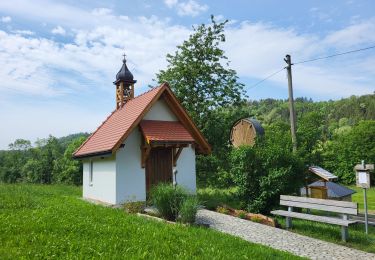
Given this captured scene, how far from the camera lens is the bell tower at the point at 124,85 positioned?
68.3 feet

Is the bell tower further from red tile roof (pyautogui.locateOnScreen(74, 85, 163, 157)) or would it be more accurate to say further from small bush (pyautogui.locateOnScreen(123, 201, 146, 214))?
small bush (pyautogui.locateOnScreen(123, 201, 146, 214))

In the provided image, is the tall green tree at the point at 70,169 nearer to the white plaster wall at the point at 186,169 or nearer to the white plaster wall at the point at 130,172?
the white plaster wall at the point at 186,169

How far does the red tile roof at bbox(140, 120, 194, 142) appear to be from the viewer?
591 inches

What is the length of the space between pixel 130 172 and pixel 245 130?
1136 centimetres

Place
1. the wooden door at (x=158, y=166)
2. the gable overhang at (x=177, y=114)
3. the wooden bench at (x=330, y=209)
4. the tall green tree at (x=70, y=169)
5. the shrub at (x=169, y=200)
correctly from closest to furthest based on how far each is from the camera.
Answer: the wooden bench at (x=330, y=209)
the shrub at (x=169, y=200)
the gable overhang at (x=177, y=114)
the wooden door at (x=158, y=166)
the tall green tree at (x=70, y=169)

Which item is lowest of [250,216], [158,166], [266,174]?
[250,216]

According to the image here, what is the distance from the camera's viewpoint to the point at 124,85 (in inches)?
830

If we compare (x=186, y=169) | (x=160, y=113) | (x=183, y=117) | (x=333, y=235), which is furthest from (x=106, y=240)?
(x=183, y=117)

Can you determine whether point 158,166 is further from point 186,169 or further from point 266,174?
point 266,174

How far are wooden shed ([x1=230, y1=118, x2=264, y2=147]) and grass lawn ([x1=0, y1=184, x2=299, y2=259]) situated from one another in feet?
49.5

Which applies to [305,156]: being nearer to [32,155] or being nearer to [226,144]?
A: [226,144]

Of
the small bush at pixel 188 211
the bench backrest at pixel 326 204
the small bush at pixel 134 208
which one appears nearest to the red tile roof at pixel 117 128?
the small bush at pixel 134 208

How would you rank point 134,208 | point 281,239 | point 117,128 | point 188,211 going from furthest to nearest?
point 117,128 < point 134,208 < point 188,211 < point 281,239

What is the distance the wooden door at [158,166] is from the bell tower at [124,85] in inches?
206
